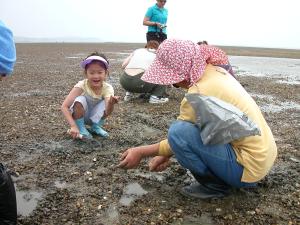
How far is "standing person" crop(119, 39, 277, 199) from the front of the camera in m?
2.95

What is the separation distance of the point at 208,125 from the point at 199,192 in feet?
2.38

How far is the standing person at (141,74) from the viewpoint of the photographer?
23.1 ft

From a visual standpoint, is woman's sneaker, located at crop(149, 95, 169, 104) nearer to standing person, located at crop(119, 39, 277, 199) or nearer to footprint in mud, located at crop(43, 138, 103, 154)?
footprint in mud, located at crop(43, 138, 103, 154)

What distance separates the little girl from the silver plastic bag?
1708 millimetres

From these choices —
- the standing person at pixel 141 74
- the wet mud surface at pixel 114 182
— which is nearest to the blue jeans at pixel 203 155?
the wet mud surface at pixel 114 182

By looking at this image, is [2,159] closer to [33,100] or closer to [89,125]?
[89,125]

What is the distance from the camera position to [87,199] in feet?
10.9

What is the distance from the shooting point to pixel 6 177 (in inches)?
108

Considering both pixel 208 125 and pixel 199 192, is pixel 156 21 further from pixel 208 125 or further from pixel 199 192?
pixel 208 125

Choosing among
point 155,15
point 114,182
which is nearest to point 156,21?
point 155,15

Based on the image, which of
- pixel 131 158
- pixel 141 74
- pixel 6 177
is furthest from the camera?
pixel 141 74

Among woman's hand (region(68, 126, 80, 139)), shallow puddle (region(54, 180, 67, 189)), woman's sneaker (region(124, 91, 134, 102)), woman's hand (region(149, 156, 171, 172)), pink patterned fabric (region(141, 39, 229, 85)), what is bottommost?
woman's sneaker (region(124, 91, 134, 102))

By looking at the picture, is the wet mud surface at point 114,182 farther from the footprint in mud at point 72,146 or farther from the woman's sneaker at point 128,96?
the woman's sneaker at point 128,96

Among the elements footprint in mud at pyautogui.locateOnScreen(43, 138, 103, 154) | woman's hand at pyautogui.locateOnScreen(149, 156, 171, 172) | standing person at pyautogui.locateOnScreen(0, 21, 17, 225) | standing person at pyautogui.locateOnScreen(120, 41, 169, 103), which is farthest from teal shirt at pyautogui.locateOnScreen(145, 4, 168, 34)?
standing person at pyautogui.locateOnScreen(0, 21, 17, 225)
